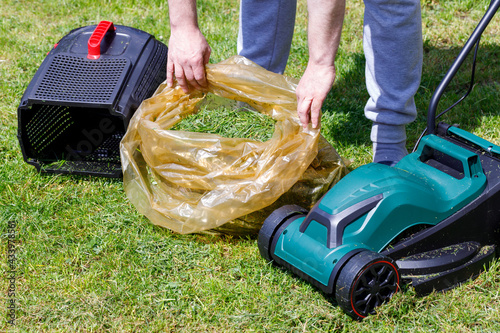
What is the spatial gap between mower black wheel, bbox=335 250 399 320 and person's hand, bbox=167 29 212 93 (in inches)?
35.0

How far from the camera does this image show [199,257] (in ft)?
6.34

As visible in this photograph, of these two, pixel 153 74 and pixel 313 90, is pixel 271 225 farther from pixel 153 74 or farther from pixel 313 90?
pixel 153 74

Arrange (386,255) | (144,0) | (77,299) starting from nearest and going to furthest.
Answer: (386,255), (77,299), (144,0)

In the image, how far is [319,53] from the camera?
5.53 ft

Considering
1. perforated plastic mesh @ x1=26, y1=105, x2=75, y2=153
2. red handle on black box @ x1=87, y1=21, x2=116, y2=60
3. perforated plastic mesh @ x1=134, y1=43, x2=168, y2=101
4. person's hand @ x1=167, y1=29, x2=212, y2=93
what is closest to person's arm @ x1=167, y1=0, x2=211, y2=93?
person's hand @ x1=167, y1=29, x2=212, y2=93

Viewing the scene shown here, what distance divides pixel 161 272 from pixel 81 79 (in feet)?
3.05

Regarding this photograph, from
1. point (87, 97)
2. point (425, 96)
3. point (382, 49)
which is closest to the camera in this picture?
point (382, 49)

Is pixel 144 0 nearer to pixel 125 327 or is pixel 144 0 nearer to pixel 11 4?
pixel 11 4

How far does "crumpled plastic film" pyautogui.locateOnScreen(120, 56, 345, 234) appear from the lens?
6.04 ft

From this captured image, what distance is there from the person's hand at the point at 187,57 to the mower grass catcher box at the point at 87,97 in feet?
0.99

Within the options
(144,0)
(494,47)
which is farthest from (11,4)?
→ (494,47)

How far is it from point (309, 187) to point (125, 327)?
31.8 inches

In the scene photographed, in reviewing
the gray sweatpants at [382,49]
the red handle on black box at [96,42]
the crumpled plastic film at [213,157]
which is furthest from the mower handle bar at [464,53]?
the red handle on black box at [96,42]

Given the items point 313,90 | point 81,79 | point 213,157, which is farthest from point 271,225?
point 81,79
